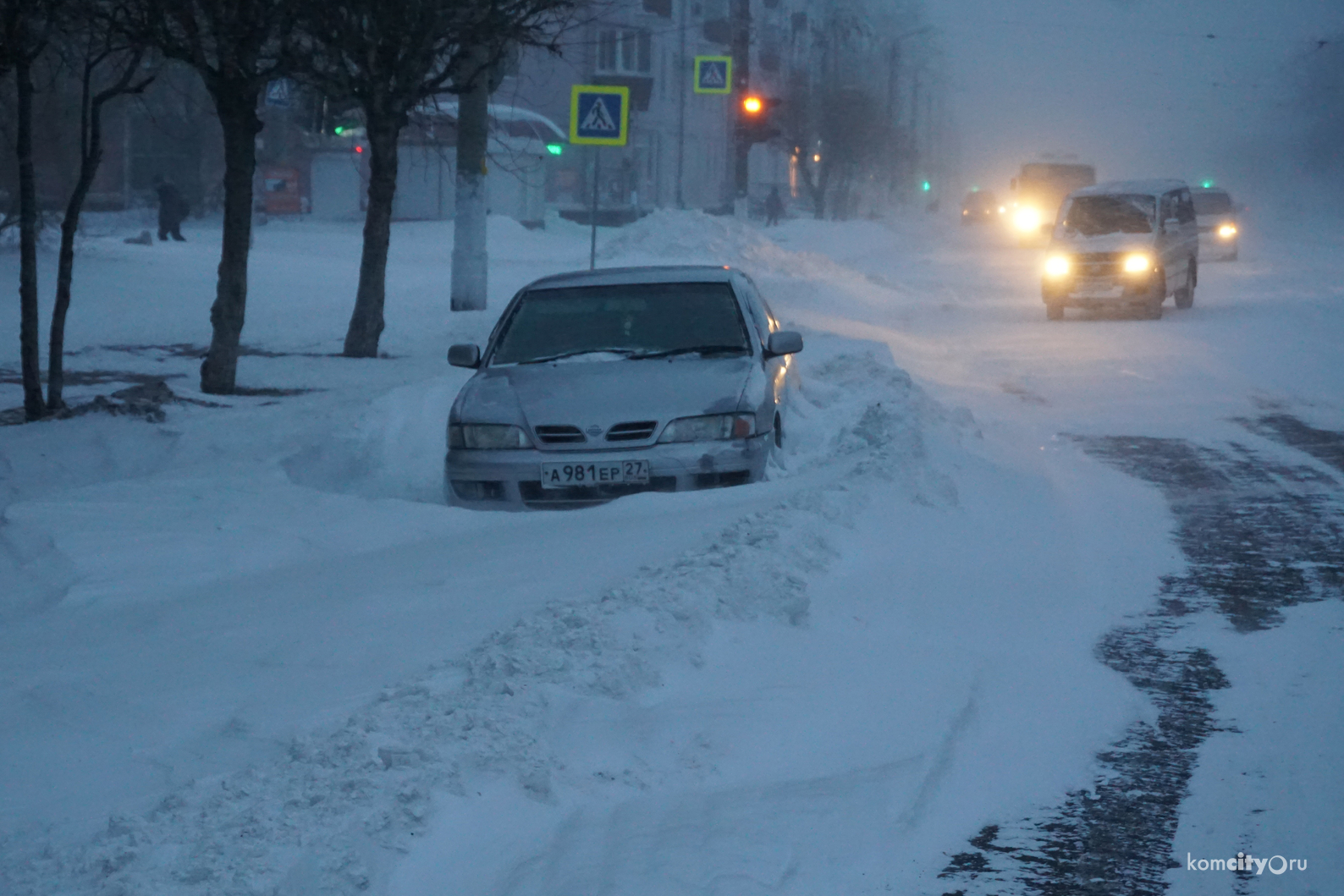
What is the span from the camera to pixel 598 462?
7.17 m

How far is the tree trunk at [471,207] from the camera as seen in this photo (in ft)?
58.5

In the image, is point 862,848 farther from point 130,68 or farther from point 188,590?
point 130,68

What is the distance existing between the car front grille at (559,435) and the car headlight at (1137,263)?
15783 mm

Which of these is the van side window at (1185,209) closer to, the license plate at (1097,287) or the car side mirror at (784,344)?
the license plate at (1097,287)

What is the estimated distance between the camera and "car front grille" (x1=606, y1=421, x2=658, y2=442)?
723cm

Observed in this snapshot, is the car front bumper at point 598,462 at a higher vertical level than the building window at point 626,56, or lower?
lower

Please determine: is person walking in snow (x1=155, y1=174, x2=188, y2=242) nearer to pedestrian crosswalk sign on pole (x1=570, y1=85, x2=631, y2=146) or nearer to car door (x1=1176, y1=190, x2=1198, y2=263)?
pedestrian crosswalk sign on pole (x1=570, y1=85, x2=631, y2=146)

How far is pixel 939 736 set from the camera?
442 centimetres

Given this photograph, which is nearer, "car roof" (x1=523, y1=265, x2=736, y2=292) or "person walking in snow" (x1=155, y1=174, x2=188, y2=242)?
"car roof" (x1=523, y1=265, x2=736, y2=292)

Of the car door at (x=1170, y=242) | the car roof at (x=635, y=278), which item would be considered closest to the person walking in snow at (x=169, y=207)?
the car door at (x=1170, y=242)

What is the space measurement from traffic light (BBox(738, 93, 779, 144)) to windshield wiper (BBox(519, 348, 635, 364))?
22220mm

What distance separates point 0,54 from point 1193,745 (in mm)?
8254

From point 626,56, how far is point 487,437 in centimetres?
5774

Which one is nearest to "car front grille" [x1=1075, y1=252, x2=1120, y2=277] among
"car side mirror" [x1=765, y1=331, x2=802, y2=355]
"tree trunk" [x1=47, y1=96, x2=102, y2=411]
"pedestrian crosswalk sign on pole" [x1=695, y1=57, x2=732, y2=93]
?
"pedestrian crosswalk sign on pole" [x1=695, y1=57, x2=732, y2=93]
